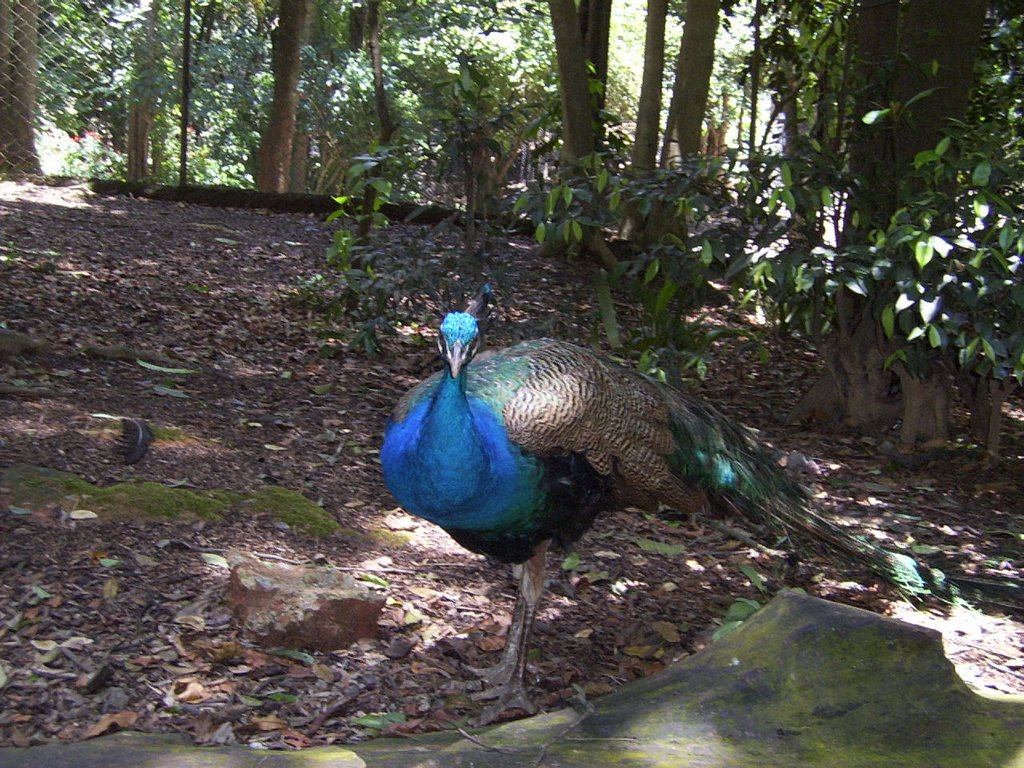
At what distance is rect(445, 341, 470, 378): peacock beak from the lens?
301cm

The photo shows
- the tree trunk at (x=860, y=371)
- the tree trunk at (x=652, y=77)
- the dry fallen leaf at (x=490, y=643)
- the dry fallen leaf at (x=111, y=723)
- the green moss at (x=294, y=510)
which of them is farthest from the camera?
the tree trunk at (x=652, y=77)

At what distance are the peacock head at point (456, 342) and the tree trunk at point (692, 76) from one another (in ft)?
18.8

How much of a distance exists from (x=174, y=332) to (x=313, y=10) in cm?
1015

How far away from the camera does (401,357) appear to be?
6613 millimetres

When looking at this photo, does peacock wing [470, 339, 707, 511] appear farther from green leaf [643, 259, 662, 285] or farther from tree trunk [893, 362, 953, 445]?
tree trunk [893, 362, 953, 445]

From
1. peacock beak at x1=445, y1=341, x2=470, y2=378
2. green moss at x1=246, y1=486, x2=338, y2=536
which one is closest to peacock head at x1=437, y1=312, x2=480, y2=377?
peacock beak at x1=445, y1=341, x2=470, y2=378

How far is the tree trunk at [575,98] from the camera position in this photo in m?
7.83

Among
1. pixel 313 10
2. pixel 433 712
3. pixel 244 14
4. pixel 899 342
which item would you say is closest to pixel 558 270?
pixel 899 342

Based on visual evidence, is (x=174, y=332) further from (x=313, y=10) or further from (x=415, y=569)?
(x=313, y=10)

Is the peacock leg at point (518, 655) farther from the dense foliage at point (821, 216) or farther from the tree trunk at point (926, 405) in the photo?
the tree trunk at point (926, 405)

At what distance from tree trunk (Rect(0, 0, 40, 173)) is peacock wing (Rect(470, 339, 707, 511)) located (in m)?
8.34

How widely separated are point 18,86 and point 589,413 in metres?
8.99

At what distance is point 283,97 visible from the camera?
1159cm

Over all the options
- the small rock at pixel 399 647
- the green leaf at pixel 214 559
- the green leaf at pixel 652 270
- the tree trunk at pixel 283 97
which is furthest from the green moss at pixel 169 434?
the tree trunk at pixel 283 97
